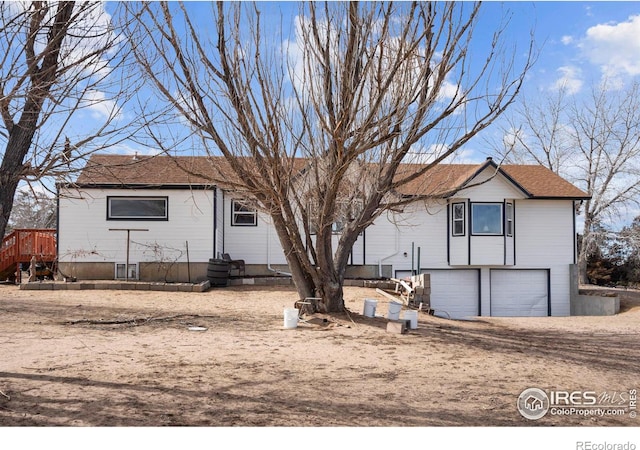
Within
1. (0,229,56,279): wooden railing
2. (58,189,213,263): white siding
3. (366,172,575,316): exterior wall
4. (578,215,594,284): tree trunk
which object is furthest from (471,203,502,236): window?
(0,229,56,279): wooden railing

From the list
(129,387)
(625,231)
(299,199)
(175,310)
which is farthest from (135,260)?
(625,231)

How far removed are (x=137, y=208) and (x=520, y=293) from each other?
14.2m

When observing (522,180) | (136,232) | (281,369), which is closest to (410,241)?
(522,180)

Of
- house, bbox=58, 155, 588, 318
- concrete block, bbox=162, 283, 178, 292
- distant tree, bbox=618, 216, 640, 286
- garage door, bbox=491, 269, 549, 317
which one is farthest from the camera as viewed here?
distant tree, bbox=618, 216, 640, 286

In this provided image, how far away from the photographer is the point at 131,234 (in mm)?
18609

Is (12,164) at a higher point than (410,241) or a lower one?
higher

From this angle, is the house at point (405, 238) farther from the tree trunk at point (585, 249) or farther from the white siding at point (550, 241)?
the tree trunk at point (585, 249)

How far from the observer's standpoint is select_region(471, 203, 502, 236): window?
21.0m

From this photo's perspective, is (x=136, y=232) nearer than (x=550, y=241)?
Yes

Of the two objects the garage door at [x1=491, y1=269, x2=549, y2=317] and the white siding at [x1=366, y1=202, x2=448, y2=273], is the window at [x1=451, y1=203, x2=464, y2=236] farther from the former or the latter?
the garage door at [x1=491, y1=269, x2=549, y2=317]

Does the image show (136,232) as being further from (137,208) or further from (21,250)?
(21,250)

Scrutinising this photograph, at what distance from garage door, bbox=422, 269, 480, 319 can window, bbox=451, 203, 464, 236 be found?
1519mm
